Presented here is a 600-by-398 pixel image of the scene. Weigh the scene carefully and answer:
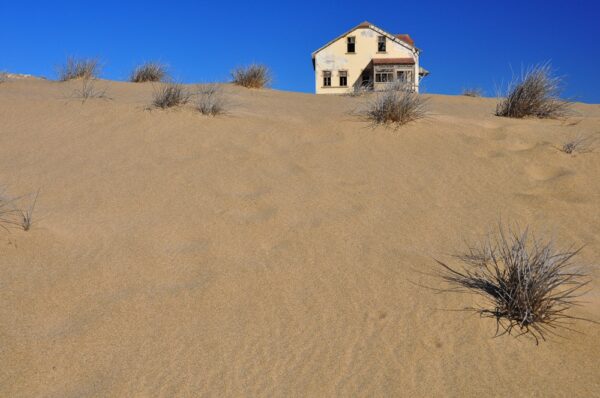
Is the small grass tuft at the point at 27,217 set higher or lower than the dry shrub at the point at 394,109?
lower

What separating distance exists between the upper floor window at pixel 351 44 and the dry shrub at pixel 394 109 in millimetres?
24447

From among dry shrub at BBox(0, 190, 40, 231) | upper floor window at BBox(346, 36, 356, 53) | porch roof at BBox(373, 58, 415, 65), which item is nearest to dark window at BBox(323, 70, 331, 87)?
upper floor window at BBox(346, 36, 356, 53)

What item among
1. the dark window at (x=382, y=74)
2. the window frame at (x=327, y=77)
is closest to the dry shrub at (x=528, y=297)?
the dark window at (x=382, y=74)

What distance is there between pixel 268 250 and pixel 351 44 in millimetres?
27325

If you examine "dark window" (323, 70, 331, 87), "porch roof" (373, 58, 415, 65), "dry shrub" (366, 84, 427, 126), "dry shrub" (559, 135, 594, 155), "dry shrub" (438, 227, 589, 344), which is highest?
"porch roof" (373, 58, 415, 65)

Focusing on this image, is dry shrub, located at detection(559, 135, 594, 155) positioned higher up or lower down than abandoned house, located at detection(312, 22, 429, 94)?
lower down

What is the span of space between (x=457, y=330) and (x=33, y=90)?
6.10m

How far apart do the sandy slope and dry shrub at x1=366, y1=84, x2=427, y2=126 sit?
16cm

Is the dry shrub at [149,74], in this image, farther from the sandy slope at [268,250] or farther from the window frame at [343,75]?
the window frame at [343,75]

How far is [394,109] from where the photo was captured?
4855 mm

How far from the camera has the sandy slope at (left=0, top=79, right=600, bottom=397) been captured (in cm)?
187

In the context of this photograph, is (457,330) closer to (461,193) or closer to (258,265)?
(258,265)

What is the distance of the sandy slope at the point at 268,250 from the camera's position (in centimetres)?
187

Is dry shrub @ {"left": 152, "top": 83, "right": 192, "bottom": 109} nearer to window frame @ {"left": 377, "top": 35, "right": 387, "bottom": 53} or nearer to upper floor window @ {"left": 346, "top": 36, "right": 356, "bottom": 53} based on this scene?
upper floor window @ {"left": 346, "top": 36, "right": 356, "bottom": 53}
